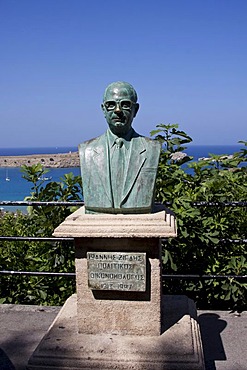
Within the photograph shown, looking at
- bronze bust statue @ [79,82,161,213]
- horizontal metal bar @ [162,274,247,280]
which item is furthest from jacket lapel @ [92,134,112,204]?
horizontal metal bar @ [162,274,247,280]

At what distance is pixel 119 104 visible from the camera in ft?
9.04

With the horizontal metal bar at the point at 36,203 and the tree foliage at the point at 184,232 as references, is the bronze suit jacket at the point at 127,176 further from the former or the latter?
the tree foliage at the point at 184,232

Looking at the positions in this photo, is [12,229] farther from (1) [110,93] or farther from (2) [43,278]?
(1) [110,93]

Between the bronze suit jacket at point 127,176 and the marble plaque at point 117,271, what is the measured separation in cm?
33

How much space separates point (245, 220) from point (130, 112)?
2.05 meters

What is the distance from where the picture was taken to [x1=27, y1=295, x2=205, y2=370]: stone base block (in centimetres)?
266

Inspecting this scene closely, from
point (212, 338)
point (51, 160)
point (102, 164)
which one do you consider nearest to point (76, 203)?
point (102, 164)

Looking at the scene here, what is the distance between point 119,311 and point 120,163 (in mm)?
1103

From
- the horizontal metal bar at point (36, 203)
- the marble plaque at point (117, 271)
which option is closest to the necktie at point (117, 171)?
the marble plaque at point (117, 271)

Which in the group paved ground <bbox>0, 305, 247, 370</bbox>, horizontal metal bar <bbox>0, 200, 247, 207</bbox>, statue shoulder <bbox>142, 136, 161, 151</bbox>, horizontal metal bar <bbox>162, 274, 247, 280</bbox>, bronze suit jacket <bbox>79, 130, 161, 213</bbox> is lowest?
paved ground <bbox>0, 305, 247, 370</bbox>

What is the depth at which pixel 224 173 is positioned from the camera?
13.5ft

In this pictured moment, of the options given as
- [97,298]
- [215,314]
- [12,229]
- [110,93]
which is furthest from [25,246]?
[110,93]

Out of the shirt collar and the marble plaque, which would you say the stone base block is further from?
the shirt collar

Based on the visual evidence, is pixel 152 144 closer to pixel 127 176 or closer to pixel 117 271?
pixel 127 176
